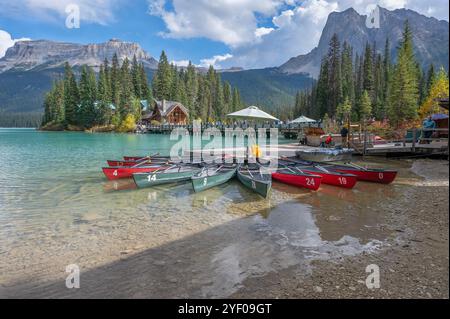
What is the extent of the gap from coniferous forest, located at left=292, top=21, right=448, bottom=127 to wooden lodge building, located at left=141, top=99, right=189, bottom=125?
38876 mm

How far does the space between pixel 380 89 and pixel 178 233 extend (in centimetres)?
8576

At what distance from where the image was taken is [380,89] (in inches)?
3051

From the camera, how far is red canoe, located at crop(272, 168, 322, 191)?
1180cm

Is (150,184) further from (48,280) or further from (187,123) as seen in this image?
(187,123)

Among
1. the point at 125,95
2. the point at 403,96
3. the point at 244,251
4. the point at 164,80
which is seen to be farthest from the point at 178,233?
the point at 164,80

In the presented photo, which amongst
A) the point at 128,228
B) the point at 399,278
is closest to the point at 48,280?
the point at 128,228

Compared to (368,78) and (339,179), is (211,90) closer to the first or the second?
(368,78)

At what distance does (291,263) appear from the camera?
18.1ft

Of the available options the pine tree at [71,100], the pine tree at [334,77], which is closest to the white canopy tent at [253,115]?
the pine tree at [334,77]

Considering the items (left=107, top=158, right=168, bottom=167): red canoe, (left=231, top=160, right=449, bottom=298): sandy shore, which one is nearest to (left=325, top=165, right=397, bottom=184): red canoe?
(left=231, top=160, right=449, bottom=298): sandy shore

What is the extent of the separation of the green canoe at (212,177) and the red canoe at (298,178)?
2.26 meters

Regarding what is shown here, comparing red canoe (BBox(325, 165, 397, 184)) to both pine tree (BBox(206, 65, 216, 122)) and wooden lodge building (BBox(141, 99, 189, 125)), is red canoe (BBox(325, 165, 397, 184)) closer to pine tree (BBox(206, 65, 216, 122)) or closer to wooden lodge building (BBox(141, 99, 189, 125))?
wooden lodge building (BBox(141, 99, 189, 125))

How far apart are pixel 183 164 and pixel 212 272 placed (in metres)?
11.6
